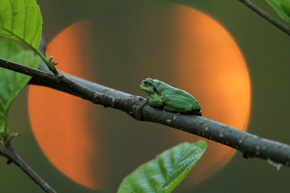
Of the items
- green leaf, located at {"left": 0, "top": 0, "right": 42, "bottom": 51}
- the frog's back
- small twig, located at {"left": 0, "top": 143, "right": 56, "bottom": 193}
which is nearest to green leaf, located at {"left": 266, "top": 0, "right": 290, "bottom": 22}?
the frog's back

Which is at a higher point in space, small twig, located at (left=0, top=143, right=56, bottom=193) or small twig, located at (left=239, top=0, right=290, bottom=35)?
small twig, located at (left=239, top=0, right=290, bottom=35)

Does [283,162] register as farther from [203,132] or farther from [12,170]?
[12,170]

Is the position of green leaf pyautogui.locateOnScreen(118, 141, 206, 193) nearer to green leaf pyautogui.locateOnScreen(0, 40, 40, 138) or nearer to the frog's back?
the frog's back

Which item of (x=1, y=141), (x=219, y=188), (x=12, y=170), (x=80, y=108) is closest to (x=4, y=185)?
(x=12, y=170)

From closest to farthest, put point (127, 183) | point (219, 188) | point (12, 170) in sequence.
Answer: point (127, 183)
point (219, 188)
point (12, 170)

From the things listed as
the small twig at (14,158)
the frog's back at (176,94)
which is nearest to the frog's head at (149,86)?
the frog's back at (176,94)

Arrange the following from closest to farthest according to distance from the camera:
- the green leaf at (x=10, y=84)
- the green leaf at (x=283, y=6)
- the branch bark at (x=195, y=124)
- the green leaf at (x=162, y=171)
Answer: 1. the branch bark at (x=195, y=124)
2. the green leaf at (x=283, y=6)
3. the green leaf at (x=162, y=171)
4. the green leaf at (x=10, y=84)

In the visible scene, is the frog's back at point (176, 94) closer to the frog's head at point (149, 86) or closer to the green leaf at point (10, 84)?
the frog's head at point (149, 86)
